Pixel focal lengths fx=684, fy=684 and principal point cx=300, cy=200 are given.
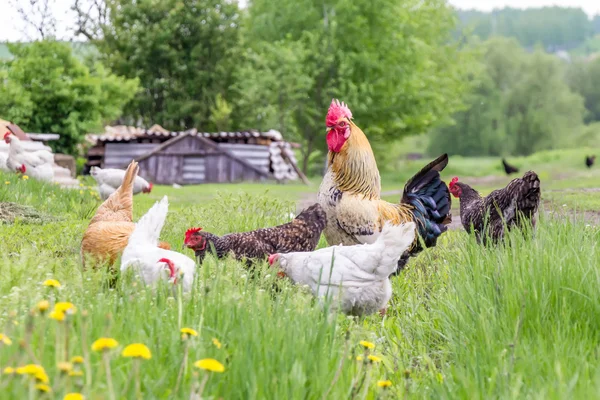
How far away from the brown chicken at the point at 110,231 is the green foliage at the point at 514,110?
4589cm

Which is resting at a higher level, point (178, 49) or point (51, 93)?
point (178, 49)

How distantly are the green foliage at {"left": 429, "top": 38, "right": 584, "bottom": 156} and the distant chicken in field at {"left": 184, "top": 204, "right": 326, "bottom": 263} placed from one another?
46355 millimetres

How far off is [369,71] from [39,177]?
21.3 metres

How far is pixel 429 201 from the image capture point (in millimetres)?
6230

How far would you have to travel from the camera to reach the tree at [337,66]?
97.6 feet

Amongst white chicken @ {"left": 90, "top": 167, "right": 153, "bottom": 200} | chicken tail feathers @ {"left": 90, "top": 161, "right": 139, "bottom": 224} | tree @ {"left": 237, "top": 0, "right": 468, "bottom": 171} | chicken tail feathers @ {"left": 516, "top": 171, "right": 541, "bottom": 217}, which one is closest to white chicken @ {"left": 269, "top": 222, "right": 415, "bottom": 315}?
chicken tail feathers @ {"left": 516, "top": 171, "right": 541, "bottom": 217}

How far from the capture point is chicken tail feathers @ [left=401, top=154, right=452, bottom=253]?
6.17 metres

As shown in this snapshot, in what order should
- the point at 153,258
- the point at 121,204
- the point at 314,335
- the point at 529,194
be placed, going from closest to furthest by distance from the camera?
the point at 314,335
the point at 153,258
the point at 529,194
the point at 121,204

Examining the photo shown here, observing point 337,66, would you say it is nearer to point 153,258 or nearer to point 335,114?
point 335,114

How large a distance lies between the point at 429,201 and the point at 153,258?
9.28ft

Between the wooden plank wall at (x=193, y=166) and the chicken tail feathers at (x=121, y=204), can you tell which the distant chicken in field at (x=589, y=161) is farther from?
the chicken tail feathers at (x=121, y=204)

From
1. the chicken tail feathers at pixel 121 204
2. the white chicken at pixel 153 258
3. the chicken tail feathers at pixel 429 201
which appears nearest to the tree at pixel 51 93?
the chicken tail feathers at pixel 121 204

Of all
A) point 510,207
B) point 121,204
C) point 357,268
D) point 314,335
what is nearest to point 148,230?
point 357,268

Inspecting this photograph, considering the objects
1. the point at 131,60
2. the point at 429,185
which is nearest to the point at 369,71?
the point at 131,60
